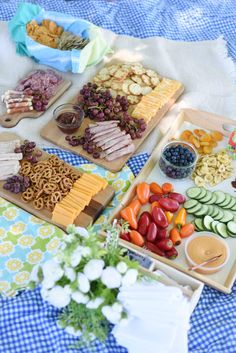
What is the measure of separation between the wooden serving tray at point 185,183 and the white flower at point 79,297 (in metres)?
0.43

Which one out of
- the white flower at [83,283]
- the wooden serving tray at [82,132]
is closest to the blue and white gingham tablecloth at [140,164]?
the wooden serving tray at [82,132]

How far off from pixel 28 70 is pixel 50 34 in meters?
0.23

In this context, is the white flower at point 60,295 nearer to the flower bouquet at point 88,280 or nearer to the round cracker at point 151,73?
the flower bouquet at point 88,280

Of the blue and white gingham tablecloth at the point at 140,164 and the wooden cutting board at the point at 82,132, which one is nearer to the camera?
the blue and white gingham tablecloth at the point at 140,164

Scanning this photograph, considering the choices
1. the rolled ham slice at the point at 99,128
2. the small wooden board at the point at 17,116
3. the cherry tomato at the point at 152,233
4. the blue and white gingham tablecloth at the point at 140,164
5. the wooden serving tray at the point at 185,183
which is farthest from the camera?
the small wooden board at the point at 17,116

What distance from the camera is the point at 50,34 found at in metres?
2.61

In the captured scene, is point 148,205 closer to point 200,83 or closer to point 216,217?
point 216,217

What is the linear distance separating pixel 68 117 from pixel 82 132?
0.10 metres

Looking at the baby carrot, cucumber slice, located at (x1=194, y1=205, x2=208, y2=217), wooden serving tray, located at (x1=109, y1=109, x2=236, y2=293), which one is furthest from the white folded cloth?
cucumber slice, located at (x1=194, y1=205, x2=208, y2=217)

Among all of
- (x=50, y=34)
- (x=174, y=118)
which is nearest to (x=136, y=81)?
(x=174, y=118)

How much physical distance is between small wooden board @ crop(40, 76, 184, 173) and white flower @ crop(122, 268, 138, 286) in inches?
34.1

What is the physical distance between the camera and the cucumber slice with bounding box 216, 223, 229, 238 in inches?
74.1

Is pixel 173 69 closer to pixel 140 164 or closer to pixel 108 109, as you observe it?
pixel 108 109

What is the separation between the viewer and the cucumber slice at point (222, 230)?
1.88 meters
